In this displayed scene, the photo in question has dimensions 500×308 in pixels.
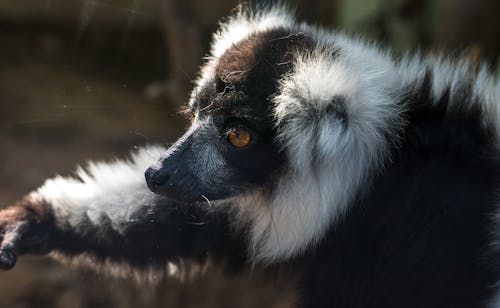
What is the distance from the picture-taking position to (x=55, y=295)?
15.9 feet

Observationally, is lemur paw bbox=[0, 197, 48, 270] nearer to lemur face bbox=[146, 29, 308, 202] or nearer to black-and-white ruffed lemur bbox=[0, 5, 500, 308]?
black-and-white ruffed lemur bbox=[0, 5, 500, 308]

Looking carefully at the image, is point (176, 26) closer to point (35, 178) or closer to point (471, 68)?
point (35, 178)

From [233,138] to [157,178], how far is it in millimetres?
327

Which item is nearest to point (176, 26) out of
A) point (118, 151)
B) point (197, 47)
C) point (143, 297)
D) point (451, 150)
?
point (197, 47)

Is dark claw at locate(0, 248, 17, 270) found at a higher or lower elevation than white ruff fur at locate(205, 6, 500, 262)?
lower

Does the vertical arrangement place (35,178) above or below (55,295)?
above

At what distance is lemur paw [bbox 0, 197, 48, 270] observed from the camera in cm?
324

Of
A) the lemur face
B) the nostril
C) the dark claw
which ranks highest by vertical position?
the lemur face

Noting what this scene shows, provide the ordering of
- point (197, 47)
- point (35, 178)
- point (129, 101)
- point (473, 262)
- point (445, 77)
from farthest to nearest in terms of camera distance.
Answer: point (129, 101)
point (35, 178)
point (197, 47)
point (445, 77)
point (473, 262)

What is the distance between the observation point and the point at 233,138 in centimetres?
287

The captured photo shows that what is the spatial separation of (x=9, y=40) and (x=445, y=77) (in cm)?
482

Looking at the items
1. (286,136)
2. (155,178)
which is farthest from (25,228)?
(286,136)

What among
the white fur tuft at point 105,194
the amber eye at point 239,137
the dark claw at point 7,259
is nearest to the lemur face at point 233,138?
the amber eye at point 239,137

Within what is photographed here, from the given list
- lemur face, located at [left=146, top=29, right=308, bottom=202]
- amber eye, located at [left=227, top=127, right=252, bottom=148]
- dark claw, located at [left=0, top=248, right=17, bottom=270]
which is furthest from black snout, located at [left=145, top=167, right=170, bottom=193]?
dark claw, located at [left=0, top=248, right=17, bottom=270]
